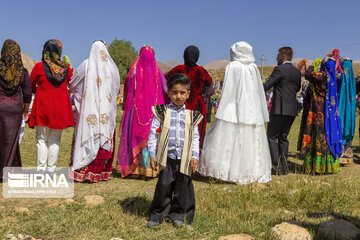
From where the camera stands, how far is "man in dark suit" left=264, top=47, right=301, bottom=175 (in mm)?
6047

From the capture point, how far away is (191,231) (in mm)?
3250

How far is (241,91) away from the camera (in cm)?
532

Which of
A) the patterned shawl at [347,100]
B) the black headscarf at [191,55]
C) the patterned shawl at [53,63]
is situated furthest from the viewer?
the patterned shawl at [347,100]

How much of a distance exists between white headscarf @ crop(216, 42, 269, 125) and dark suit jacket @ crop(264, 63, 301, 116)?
0.69 m

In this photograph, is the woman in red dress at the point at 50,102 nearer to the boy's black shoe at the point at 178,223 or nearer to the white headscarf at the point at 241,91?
the white headscarf at the point at 241,91

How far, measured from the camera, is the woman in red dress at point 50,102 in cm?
508

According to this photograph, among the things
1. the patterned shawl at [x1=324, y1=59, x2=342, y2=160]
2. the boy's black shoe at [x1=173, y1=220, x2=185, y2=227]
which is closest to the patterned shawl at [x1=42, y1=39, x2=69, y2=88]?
the boy's black shoe at [x1=173, y1=220, x2=185, y2=227]

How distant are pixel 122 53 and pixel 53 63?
155ft

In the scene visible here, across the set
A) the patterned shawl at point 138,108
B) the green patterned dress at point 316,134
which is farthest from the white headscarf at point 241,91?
the green patterned dress at point 316,134

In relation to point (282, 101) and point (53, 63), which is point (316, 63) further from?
point (53, 63)

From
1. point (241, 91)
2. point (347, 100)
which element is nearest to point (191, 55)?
point (241, 91)

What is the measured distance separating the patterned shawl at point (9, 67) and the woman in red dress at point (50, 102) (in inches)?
9.7

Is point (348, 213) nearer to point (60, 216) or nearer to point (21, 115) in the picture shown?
point (60, 216)

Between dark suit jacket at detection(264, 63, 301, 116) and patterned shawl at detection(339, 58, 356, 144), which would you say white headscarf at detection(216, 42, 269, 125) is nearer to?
dark suit jacket at detection(264, 63, 301, 116)
